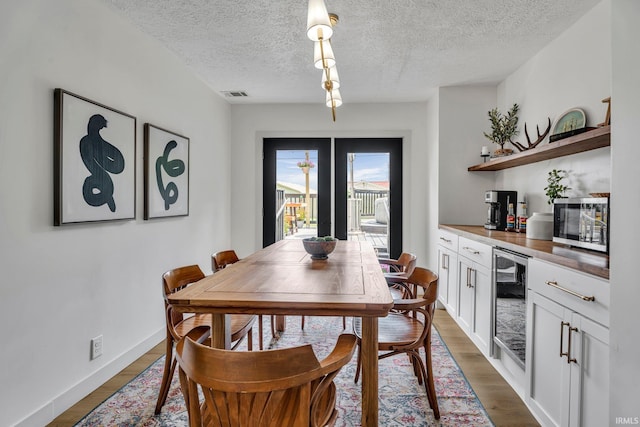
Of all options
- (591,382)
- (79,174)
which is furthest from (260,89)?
(591,382)

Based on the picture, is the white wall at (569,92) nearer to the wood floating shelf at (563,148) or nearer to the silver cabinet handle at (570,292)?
the wood floating shelf at (563,148)

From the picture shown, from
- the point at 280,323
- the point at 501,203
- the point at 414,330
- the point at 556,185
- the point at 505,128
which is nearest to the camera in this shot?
the point at 414,330

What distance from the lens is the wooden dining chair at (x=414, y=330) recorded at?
5.80 feet

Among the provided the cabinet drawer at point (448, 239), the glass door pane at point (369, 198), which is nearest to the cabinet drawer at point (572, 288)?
the cabinet drawer at point (448, 239)

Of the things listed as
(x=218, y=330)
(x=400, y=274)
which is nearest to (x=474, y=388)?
(x=400, y=274)

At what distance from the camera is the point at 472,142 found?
12.7 ft

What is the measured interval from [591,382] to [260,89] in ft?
12.4

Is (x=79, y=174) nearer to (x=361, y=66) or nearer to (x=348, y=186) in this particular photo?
(x=361, y=66)

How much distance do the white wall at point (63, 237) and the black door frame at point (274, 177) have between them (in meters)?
1.73

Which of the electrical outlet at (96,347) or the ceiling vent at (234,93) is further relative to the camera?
the ceiling vent at (234,93)

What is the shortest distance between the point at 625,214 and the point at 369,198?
11.6 ft

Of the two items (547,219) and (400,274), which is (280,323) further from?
(547,219)

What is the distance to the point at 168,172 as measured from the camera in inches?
118

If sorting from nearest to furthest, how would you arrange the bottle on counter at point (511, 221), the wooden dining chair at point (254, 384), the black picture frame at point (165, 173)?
the wooden dining chair at point (254, 384), the black picture frame at point (165, 173), the bottle on counter at point (511, 221)
